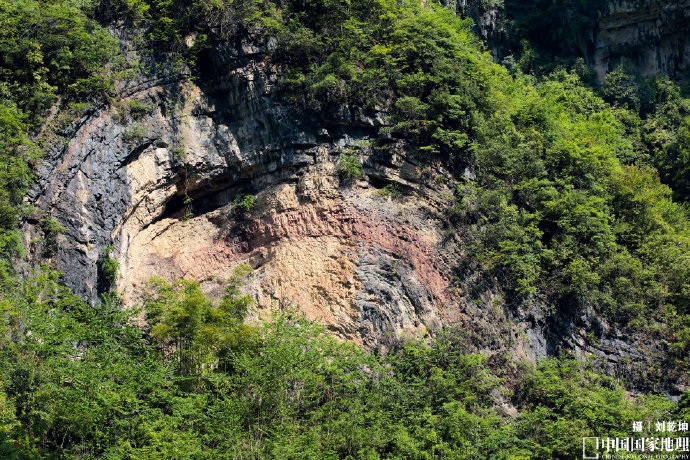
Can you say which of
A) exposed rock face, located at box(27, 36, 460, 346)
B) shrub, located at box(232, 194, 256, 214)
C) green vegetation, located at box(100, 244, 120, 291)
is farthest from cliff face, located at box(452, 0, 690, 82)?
green vegetation, located at box(100, 244, 120, 291)

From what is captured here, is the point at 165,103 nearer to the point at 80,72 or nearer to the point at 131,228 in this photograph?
the point at 80,72

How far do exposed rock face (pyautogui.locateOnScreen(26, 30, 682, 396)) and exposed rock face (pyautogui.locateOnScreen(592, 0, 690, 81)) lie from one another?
16107 mm

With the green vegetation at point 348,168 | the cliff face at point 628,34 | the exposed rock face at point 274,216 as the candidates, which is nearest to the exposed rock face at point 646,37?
the cliff face at point 628,34

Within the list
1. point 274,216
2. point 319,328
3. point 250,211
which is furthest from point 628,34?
point 319,328

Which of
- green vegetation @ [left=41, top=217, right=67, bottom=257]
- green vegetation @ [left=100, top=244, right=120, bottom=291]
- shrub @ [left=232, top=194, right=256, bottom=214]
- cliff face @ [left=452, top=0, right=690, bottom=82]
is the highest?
cliff face @ [left=452, top=0, right=690, bottom=82]

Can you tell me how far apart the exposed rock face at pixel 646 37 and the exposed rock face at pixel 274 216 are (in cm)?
1611

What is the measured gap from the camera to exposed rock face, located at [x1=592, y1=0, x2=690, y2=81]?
104 feet

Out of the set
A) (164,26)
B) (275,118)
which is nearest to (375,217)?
(275,118)

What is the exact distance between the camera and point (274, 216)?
18500 mm

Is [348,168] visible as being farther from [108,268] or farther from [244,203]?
[108,268]

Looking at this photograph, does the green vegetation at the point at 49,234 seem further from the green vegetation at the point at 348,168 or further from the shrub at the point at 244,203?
the green vegetation at the point at 348,168

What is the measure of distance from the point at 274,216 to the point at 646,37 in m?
21.4

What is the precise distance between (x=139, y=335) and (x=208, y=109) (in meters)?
6.75

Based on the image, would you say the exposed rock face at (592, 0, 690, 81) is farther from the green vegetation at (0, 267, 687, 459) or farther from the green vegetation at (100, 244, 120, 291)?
the green vegetation at (100, 244, 120, 291)
